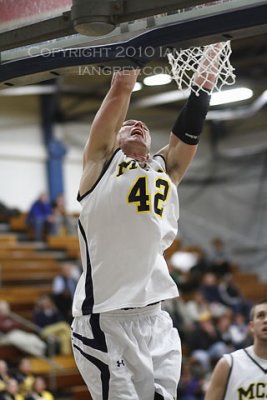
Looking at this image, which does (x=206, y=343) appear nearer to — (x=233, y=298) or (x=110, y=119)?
(x=233, y=298)

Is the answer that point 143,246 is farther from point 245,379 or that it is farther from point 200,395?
point 200,395

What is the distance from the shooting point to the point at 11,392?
10195mm

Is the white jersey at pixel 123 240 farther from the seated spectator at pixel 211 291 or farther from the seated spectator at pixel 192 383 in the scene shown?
the seated spectator at pixel 211 291

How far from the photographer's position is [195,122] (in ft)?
14.7

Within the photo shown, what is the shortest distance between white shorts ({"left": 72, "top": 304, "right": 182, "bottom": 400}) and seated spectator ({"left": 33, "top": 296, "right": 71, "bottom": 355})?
29.2 ft

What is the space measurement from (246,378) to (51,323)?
8.47 m

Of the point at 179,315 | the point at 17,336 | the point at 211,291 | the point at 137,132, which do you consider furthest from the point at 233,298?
the point at 137,132

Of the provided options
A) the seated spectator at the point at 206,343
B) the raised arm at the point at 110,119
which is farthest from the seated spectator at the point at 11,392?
the raised arm at the point at 110,119

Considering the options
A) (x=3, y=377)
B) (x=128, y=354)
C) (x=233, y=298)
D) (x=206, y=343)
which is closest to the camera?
(x=128, y=354)

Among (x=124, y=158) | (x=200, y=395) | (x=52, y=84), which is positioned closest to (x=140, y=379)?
(x=124, y=158)

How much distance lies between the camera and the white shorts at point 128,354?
4.04 metres

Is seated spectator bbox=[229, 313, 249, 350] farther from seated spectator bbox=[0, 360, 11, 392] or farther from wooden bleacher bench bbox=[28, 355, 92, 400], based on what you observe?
seated spectator bbox=[0, 360, 11, 392]

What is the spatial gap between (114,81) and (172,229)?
820mm

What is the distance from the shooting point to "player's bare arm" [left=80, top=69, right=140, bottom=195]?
417cm
